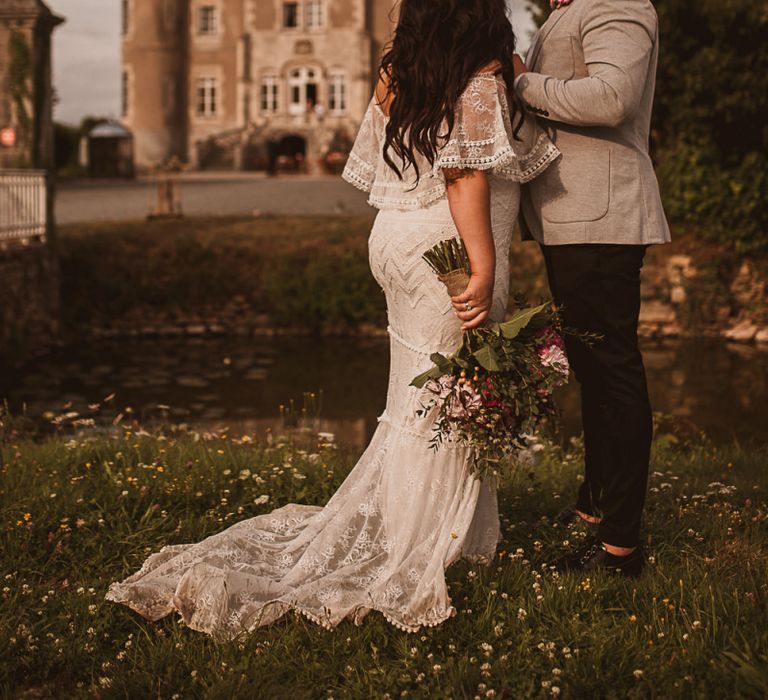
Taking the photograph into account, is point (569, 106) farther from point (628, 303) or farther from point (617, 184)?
point (628, 303)

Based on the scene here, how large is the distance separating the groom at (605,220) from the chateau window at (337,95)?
44877 millimetres

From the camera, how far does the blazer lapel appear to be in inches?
141

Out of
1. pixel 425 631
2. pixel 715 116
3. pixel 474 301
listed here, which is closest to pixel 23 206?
pixel 715 116

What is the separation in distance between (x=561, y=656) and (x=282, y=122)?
45.9 meters

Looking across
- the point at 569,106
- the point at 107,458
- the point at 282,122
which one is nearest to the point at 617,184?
the point at 569,106

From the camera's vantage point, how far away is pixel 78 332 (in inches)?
619

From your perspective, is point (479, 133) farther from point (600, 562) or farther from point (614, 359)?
point (600, 562)

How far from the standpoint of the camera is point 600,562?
362cm

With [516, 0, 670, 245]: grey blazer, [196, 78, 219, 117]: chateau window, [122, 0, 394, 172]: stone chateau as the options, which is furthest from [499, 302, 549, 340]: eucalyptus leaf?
[196, 78, 219, 117]: chateau window

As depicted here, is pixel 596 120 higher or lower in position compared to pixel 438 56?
lower

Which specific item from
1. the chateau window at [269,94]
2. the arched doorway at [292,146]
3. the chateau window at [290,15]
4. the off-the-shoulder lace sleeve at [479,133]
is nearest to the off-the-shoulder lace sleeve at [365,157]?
the off-the-shoulder lace sleeve at [479,133]

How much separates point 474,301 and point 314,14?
1851 inches

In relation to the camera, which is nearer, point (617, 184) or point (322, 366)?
point (617, 184)

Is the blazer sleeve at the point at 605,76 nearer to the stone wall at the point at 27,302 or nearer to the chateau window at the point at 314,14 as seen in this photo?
the stone wall at the point at 27,302
